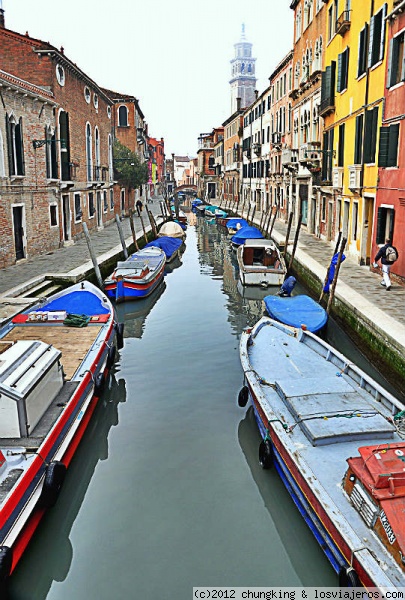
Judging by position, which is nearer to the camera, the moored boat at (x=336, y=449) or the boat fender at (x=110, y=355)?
the moored boat at (x=336, y=449)

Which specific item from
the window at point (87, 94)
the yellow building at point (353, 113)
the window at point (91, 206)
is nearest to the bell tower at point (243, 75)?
the window at point (87, 94)

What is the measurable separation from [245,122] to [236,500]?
141 feet

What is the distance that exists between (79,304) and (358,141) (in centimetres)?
963

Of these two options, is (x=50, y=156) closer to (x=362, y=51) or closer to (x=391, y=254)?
(x=362, y=51)

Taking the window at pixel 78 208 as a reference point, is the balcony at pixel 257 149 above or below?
above

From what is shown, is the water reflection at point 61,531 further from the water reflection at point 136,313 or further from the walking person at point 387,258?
the walking person at point 387,258

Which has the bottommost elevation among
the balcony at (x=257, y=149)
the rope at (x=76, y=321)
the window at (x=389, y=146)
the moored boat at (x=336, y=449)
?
the moored boat at (x=336, y=449)

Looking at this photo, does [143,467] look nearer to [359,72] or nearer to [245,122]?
[359,72]

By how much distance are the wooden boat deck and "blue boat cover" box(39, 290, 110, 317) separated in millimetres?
740

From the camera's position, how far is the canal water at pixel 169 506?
15.8ft

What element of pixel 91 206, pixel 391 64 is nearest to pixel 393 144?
pixel 391 64

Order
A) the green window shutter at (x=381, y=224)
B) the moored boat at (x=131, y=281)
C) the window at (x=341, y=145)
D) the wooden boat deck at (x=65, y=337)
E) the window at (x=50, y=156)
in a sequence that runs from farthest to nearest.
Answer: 1. the window at (x=50, y=156)
2. the window at (x=341, y=145)
3. the moored boat at (x=131, y=281)
4. the green window shutter at (x=381, y=224)
5. the wooden boat deck at (x=65, y=337)

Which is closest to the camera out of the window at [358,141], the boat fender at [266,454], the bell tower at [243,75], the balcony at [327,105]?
the boat fender at [266,454]

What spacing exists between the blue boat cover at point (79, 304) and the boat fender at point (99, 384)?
2.17 meters
